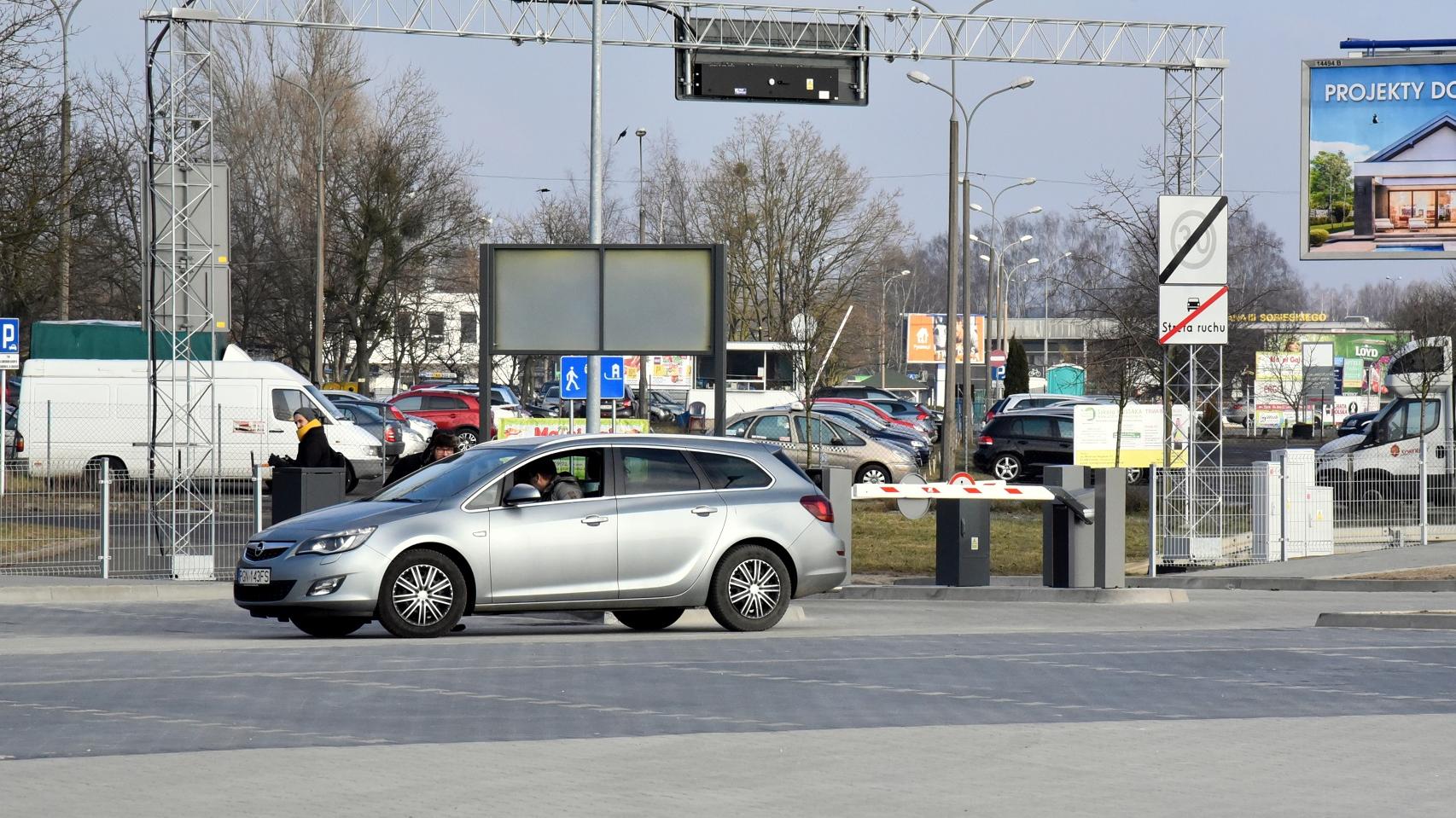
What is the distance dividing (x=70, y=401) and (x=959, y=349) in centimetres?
4833

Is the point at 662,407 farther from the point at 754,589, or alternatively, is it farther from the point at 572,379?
the point at 754,589

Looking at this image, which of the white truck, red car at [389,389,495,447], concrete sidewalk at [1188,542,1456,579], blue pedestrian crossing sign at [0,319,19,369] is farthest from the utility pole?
red car at [389,389,495,447]

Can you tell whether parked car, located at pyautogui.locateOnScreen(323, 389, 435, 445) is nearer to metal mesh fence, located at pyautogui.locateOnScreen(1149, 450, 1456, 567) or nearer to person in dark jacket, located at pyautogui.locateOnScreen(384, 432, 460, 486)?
metal mesh fence, located at pyautogui.locateOnScreen(1149, 450, 1456, 567)

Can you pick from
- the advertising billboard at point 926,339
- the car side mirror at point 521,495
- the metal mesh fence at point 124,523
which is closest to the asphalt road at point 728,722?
the car side mirror at point 521,495

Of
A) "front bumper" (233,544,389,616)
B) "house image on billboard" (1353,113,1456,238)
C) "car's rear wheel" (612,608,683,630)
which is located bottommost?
"car's rear wheel" (612,608,683,630)

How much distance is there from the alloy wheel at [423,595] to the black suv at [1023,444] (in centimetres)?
2617

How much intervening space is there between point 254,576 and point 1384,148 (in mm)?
24920

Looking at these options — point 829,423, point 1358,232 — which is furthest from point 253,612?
point 1358,232

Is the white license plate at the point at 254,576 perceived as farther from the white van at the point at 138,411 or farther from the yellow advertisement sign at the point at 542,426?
the white van at the point at 138,411

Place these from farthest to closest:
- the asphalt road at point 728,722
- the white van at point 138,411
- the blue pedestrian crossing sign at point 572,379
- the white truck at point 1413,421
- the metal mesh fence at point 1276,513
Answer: the white van at point 138,411 < the white truck at point 1413,421 < the blue pedestrian crossing sign at point 572,379 < the metal mesh fence at point 1276,513 < the asphalt road at point 728,722

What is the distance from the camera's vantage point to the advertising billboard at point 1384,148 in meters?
32.1

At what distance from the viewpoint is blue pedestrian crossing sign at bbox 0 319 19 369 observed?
28.0m

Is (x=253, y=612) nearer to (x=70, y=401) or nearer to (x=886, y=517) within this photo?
(x=886, y=517)

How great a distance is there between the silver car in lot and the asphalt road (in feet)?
1.07
